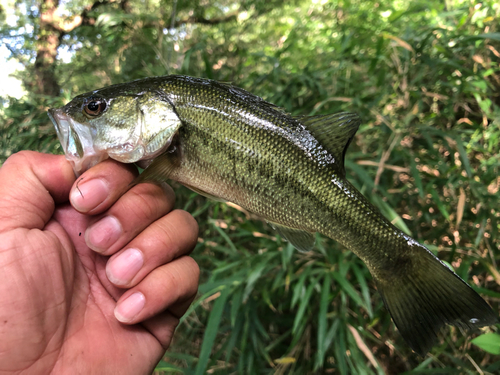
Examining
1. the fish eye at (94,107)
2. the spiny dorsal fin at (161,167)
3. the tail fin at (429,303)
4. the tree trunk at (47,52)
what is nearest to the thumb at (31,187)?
the fish eye at (94,107)

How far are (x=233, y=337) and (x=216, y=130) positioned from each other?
158 centimetres

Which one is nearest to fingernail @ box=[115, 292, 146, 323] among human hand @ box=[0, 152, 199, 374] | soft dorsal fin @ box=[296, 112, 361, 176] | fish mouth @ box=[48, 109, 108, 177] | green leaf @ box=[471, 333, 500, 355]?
human hand @ box=[0, 152, 199, 374]

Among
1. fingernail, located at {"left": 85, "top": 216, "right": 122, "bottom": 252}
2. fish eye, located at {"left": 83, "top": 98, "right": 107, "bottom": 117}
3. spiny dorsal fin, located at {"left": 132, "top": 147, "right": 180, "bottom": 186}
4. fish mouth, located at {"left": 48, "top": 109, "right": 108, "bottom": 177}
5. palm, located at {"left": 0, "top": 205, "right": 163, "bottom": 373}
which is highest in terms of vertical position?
fish eye, located at {"left": 83, "top": 98, "right": 107, "bottom": 117}

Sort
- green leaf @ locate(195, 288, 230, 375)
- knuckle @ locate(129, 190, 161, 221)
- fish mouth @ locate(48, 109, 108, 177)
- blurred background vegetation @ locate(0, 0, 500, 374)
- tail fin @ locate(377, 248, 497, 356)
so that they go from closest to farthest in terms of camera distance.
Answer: tail fin @ locate(377, 248, 497, 356), fish mouth @ locate(48, 109, 108, 177), knuckle @ locate(129, 190, 161, 221), green leaf @ locate(195, 288, 230, 375), blurred background vegetation @ locate(0, 0, 500, 374)

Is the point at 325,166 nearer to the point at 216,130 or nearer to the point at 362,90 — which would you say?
the point at 216,130

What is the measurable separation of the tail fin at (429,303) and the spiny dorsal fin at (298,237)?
0.31 metres

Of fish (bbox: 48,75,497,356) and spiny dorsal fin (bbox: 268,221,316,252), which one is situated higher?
fish (bbox: 48,75,497,356)

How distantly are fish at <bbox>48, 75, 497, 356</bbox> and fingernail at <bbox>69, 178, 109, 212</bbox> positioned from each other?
0.36ft

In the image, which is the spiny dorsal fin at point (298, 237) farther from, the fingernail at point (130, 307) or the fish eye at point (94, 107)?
the fish eye at point (94, 107)

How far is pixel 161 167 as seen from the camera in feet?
3.28

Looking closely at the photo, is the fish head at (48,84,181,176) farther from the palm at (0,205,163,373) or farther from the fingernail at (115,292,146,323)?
the fingernail at (115,292,146,323)

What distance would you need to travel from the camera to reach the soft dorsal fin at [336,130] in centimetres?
97

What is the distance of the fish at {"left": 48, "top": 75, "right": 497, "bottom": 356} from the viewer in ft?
3.19

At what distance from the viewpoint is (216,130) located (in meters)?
0.99
